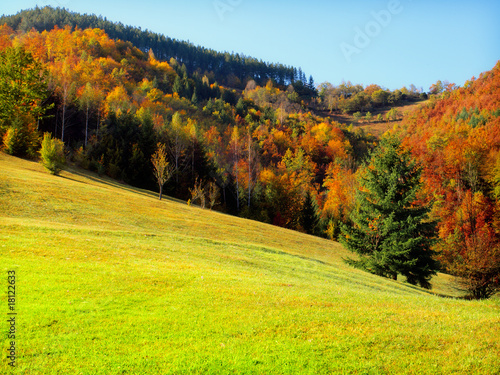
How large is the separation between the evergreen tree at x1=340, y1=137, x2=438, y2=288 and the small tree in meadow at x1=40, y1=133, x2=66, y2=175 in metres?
33.2

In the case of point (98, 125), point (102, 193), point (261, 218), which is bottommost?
point (261, 218)

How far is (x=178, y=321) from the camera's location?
280 inches

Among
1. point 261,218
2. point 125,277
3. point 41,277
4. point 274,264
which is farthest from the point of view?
point 261,218

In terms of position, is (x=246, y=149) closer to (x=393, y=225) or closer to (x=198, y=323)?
(x=393, y=225)

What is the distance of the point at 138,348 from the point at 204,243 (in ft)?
52.4

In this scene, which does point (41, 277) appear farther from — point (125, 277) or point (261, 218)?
point (261, 218)

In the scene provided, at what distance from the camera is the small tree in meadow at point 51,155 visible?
34944 mm

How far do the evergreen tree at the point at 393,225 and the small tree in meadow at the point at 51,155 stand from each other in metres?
33.2

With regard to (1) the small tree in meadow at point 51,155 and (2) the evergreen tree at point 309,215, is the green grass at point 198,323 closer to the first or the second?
(1) the small tree in meadow at point 51,155

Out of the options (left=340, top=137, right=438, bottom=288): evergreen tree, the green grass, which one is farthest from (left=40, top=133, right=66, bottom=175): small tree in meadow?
(left=340, top=137, right=438, bottom=288): evergreen tree

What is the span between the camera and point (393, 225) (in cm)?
2434

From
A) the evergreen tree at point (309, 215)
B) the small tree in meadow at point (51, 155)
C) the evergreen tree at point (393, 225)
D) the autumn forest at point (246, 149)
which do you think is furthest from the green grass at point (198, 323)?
the evergreen tree at point (309, 215)

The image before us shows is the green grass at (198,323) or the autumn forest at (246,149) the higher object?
the autumn forest at (246,149)

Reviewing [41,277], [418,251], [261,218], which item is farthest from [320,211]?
[41,277]
